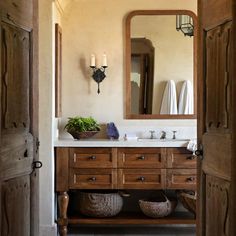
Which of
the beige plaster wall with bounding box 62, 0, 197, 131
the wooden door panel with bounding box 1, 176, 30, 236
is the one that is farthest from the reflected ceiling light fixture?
the wooden door panel with bounding box 1, 176, 30, 236

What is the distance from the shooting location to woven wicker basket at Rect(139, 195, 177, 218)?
4121mm

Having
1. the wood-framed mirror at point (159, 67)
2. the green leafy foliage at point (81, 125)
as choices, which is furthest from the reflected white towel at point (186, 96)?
the green leafy foliage at point (81, 125)

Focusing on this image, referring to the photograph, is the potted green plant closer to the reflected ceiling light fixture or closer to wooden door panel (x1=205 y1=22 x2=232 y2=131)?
the reflected ceiling light fixture

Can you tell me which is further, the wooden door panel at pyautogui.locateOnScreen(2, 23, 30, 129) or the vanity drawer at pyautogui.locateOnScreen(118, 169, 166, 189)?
the vanity drawer at pyautogui.locateOnScreen(118, 169, 166, 189)

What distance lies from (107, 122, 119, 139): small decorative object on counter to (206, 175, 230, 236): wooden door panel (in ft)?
7.02

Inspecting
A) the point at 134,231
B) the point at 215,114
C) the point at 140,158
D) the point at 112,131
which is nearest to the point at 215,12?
the point at 215,114

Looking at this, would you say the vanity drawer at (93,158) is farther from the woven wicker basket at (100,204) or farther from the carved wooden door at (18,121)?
the carved wooden door at (18,121)

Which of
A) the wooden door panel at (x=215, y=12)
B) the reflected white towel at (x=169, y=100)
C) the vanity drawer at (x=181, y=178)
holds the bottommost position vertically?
the vanity drawer at (x=181, y=178)

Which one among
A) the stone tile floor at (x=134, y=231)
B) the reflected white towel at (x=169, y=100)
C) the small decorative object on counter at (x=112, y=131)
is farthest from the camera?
the reflected white towel at (x=169, y=100)

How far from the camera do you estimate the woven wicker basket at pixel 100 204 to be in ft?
13.5

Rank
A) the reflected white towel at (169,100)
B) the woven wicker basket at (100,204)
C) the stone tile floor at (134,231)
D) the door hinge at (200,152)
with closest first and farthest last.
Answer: the door hinge at (200,152), the woven wicker basket at (100,204), the stone tile floor at (134,231), the reflected white towel at (169,100)

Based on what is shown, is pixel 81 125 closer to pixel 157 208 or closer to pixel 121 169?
pixel 121 169

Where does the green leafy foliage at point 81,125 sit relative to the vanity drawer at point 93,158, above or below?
above

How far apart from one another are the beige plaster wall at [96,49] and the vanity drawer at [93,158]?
2.11 ft
